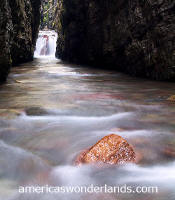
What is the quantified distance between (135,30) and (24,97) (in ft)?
16.5

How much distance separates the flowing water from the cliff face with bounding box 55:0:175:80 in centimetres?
268

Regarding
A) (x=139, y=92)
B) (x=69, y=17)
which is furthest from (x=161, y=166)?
(x=69, y=17)

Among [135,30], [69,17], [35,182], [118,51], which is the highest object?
[69,17]

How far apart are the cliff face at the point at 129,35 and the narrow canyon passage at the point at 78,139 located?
8.43 feet

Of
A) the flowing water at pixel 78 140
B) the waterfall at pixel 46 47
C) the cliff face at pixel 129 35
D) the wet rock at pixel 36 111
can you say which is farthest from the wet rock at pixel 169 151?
the waterfall at pixel 46 47

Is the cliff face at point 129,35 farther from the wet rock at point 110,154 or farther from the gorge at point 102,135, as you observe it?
the wet rock at point 110,154

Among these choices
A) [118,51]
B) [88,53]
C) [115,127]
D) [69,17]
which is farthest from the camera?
[69,17]

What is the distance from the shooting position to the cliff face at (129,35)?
6789 mm

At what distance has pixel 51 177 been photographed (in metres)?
1.92

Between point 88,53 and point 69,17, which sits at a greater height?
point 69,17

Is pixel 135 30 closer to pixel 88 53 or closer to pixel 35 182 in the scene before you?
pixel 88 53

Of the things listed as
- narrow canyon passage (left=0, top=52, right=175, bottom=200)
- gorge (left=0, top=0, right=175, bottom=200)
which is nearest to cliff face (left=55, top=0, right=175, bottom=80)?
gorge (left=0, top=0, right=175, bottom=200)

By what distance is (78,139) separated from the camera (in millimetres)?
2705

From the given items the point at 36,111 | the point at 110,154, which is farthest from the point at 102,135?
the point at 36,111
